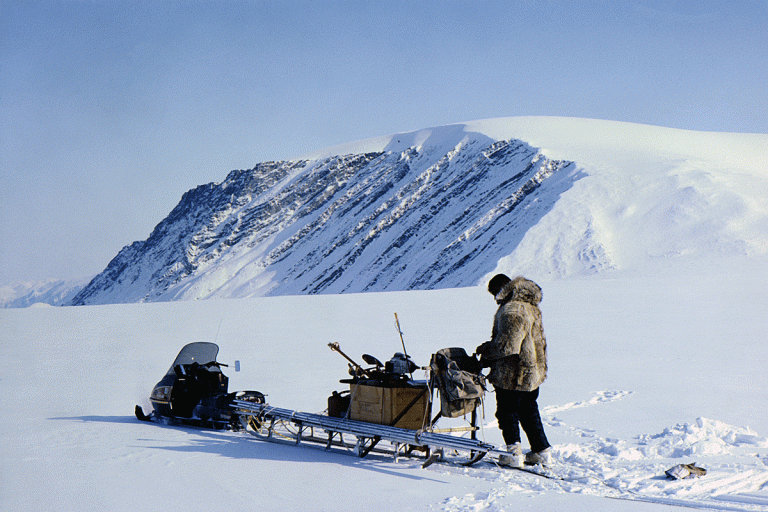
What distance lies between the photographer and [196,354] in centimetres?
847

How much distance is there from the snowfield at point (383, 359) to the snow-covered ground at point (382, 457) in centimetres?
3

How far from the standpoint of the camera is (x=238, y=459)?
6.41m

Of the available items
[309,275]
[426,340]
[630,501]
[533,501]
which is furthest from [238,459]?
[309,275]

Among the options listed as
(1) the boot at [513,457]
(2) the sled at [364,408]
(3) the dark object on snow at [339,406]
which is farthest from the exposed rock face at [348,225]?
(1) the boot at [513,457]

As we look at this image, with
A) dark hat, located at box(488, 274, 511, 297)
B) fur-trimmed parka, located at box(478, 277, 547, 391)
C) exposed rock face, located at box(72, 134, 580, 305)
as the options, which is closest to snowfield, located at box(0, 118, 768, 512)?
fur-trimmed parka, located at box(478, 277, 547, 391)

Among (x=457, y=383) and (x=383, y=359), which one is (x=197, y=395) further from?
(x=383, y=359)

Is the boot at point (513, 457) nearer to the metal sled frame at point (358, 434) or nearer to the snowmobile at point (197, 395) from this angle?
the metal sled frame at point (358, 434)

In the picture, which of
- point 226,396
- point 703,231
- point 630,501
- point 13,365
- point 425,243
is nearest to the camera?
point 630,501

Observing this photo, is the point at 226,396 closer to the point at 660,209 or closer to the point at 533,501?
the point at 533,501

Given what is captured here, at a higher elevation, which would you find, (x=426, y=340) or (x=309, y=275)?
(x=309, y=275)

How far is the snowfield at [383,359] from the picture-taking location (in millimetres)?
5168

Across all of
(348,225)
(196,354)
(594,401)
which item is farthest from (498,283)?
(348,225)

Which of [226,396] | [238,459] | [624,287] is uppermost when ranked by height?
[624,287]

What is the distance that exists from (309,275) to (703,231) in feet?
180
